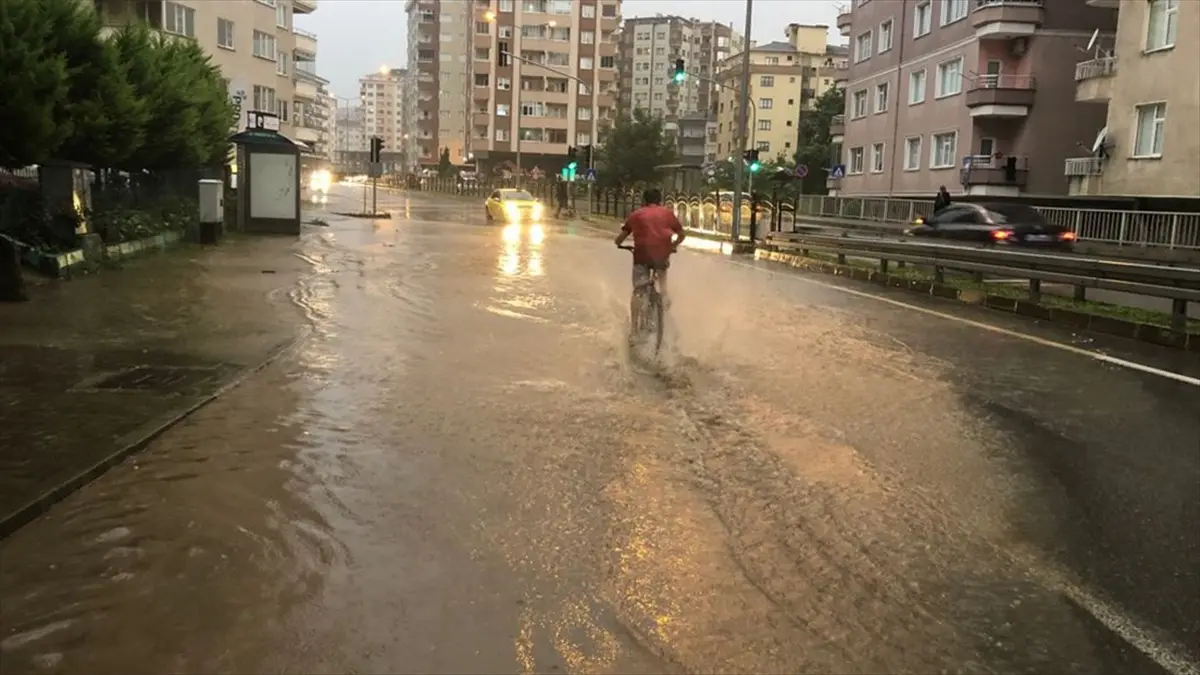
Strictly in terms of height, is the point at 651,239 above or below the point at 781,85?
below

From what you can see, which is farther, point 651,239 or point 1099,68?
point 1099,68

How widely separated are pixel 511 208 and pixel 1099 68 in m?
24.1

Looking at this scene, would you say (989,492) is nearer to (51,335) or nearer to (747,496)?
(747,496)

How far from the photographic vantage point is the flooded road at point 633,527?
14.2 ft

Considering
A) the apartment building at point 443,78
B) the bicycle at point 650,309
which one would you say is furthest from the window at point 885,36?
the apartment building at point 443,78

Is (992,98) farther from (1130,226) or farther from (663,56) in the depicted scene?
(663,56)

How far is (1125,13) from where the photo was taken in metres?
33.0

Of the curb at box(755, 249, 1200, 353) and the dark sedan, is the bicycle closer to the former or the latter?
the curb at box(755, 249, 1200, 353)

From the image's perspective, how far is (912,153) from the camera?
48.4m

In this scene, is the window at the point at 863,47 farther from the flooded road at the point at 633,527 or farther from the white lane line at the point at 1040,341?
the flooded road at the point at 633,527

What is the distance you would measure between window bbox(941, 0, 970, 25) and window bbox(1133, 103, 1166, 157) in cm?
1294

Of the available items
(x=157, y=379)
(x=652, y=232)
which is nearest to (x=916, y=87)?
(x=652, y=232)

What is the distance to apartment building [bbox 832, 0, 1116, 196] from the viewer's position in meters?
41.1

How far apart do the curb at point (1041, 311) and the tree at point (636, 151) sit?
129ft
